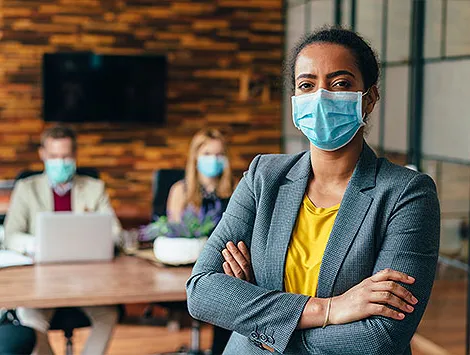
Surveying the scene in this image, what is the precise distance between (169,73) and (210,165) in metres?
2.77

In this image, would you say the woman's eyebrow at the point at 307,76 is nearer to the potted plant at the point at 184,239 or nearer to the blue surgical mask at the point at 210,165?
the potted plant at the point at 184,239

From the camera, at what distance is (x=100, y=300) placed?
255 centimetres

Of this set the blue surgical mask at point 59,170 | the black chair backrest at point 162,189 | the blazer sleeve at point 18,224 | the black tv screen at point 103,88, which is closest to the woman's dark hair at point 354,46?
the blazer sleeve at point 18,224

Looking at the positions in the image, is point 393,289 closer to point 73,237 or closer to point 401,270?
point 401,270

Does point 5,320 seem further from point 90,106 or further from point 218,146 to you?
point 90,106

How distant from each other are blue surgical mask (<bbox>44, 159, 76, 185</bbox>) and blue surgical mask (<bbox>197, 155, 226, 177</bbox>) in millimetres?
631

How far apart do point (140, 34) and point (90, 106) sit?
2.47ft

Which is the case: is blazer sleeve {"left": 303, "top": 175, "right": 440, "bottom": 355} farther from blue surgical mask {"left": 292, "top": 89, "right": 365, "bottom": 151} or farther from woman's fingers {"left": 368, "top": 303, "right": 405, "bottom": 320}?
blue surgical mask {"left": 292, "top": 89, "right": 365, "bottom": 151}

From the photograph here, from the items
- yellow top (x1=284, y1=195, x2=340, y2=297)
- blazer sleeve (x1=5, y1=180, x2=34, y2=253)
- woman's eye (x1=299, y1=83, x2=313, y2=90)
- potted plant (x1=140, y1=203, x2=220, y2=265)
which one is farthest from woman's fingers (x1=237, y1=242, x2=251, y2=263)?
blazer sleeve (x1=5, y1=180, x2=34, y2=253)

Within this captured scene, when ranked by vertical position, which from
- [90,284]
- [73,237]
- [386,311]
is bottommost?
[90,284]

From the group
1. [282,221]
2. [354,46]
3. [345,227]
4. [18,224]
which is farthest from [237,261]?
[18,224]

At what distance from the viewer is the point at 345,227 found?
4.95ft

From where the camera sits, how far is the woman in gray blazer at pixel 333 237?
149 cm

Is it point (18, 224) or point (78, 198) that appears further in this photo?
point (78, 198)
